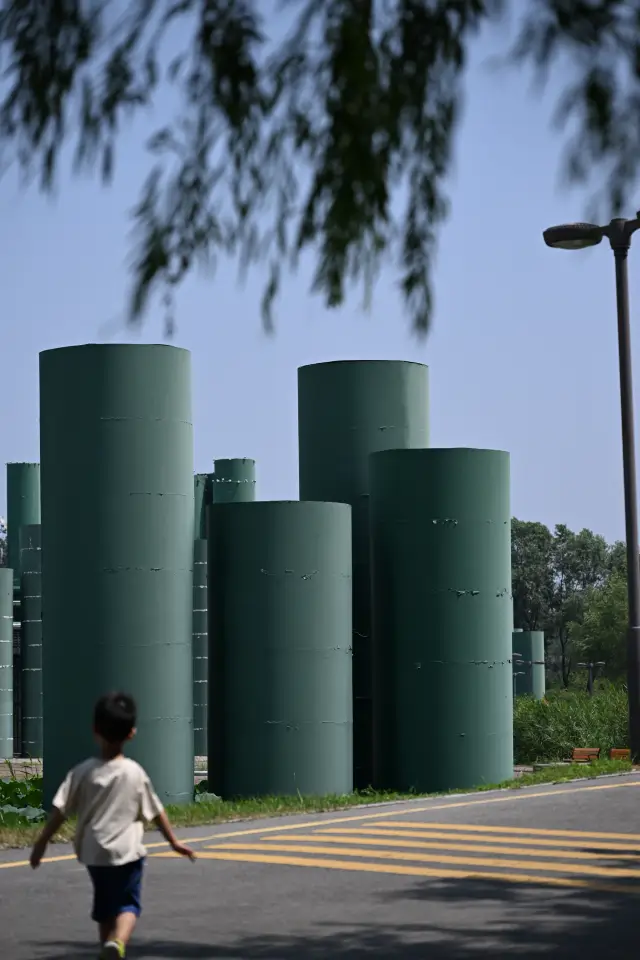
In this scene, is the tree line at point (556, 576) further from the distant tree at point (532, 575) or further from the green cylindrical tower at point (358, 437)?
the green cylindrical tower at point (358, 437)

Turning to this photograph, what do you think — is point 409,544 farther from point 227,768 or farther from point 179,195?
point 179,195

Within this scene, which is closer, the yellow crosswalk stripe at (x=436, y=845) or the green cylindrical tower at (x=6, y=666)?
the yellow crosswalk stripe at (x=436, y=845)

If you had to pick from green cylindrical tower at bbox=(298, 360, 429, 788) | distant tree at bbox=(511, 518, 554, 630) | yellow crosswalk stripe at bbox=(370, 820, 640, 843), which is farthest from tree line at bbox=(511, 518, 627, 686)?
yellow crosswalk stripe at bbox=(370, 820, 640, 843)

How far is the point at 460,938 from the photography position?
10.3 m

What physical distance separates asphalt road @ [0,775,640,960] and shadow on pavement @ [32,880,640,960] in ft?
0.04

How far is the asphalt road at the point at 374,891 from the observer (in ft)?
33.6

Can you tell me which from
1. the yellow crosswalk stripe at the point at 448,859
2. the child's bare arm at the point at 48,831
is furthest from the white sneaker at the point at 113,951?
the yellow crosswalk stripe at the point at 448,859

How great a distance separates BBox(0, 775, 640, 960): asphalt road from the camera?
10.2 metres

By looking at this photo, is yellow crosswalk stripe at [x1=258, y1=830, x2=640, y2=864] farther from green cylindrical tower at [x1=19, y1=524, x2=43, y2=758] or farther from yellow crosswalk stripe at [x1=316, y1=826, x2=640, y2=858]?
green cylindrical tower at [x1=19, y1=524, x2=43, y2=758]

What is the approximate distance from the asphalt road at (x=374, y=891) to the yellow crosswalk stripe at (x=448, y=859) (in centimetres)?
2

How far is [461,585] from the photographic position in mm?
21312

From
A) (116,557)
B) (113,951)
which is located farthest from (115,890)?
(116,557)

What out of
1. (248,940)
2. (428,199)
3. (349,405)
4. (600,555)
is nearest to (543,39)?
(428,199)

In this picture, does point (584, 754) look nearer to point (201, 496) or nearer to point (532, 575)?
point (201, 496)
